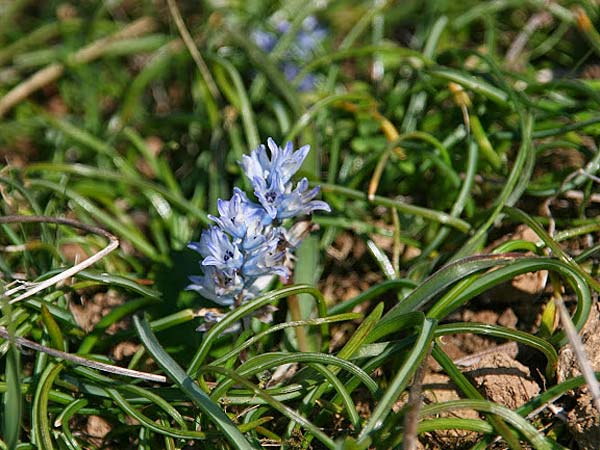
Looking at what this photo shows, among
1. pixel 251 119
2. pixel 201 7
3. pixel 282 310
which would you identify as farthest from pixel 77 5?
pixel 282 310

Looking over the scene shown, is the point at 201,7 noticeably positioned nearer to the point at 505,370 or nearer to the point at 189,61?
the point at 189,61

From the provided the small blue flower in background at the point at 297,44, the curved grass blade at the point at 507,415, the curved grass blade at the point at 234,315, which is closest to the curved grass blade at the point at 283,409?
the curved grass blade at the point at 234,315

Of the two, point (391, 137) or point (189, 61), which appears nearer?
point (391, 137)

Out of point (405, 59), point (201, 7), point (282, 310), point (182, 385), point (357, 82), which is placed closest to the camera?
point (182, 385)

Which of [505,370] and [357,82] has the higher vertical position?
[357,82]

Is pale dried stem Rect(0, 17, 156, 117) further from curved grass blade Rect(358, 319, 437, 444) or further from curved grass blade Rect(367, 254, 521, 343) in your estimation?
curved grass blade Rect(358, 319, 437, 444)

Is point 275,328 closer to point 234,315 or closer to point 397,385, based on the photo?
point 234,315

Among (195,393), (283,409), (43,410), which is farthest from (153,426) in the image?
(283,409)
